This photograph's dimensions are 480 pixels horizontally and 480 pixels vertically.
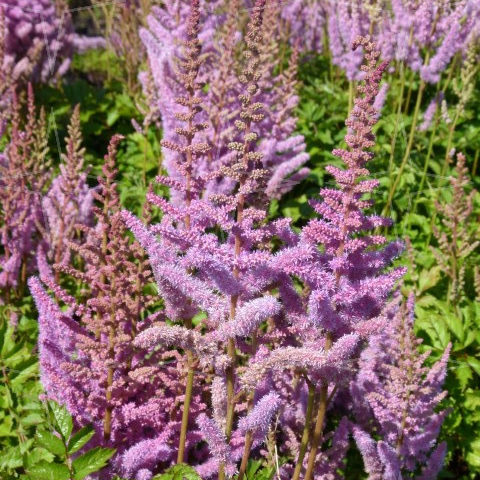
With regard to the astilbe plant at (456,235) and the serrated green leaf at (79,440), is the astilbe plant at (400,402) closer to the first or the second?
the serrated green leaf at (79,440)

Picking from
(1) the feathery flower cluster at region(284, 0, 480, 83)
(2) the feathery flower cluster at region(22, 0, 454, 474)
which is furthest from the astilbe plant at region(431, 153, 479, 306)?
(2) the feathery flower cluster at region(22, 0, 454, 474)

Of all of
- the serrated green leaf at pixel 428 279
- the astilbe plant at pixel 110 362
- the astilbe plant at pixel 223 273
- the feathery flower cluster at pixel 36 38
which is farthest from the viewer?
the feathery flower cluster at pixel 36 38

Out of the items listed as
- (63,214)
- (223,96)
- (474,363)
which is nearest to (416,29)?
(223,96)

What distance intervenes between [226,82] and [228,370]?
7.39 ft

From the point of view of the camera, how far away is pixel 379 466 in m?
2.13

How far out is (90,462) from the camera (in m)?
1.66

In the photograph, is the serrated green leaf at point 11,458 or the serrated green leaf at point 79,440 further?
the serrated green leaf at point 11,458

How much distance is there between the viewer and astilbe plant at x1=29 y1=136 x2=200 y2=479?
189cm

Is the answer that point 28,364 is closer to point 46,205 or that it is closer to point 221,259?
point 46,205

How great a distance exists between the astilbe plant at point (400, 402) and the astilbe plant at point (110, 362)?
66 centimetres

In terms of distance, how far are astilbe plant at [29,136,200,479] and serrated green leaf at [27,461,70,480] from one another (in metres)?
0.30

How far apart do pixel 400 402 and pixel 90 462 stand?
114 cm

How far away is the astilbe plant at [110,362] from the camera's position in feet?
6.20

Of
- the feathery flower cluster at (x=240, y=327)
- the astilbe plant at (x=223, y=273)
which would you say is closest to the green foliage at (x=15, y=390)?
the feathery flower cluster at (x=240, y=327)
